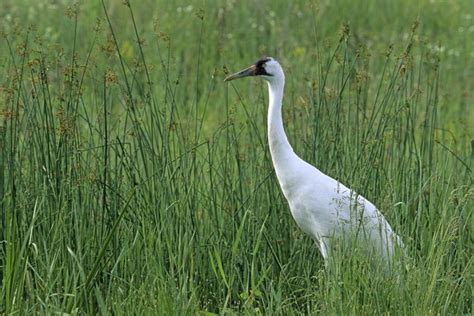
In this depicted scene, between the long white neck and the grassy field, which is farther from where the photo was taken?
the long white neck

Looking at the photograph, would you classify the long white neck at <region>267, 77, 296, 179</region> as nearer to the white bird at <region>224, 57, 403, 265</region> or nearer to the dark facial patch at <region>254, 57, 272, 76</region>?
the white bird at <region>224, 57, 403, 265</region>

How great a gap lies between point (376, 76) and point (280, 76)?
413cm

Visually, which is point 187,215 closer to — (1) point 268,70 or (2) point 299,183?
(2) point 299,183

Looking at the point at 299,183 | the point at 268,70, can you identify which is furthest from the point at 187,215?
the point at 268,70

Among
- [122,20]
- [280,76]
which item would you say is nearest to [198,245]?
[280,76]

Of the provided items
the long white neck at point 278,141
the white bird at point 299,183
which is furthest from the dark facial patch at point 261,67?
the long white neck at point 278,141

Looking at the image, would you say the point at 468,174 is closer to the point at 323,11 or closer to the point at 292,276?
the point at 292,276

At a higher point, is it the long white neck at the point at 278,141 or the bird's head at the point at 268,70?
the bird's head at the point at 268,70

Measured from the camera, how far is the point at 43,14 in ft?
33.5

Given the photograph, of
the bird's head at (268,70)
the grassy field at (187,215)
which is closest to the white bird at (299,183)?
the bird's head at (268,70)

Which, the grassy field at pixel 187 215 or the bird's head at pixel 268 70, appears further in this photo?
the bird's head at pixel 268 70

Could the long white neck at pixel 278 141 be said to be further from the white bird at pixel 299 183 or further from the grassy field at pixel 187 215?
the grassy field at pixel 187 215

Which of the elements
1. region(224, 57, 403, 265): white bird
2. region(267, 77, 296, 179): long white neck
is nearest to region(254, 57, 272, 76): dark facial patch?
region(224, 57, 403, 265): white bird

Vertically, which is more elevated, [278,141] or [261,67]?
[261,67]
